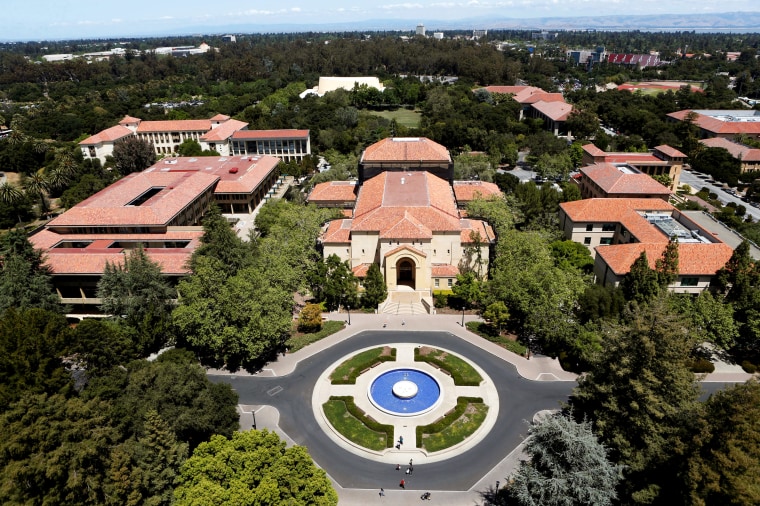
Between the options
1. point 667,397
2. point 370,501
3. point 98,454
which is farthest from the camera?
point 370,501

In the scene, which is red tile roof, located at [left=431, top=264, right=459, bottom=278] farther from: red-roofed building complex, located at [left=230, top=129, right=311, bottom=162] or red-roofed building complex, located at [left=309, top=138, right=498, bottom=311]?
red-roofed building complex, located at [left=230, top=129, right=311, bottom=162]

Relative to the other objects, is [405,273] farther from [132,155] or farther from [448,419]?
[132,155]

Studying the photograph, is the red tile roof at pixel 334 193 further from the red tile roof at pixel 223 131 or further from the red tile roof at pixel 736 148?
the red tile roof at pixel 736 148

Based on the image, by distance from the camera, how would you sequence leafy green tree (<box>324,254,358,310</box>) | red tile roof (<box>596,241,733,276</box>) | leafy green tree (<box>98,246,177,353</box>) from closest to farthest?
leafy green tree (<box>98,246,177,353</box>)
red tile roof (<box>596,241,733,276</box>)
leafy green tree (<box>324,254,358,310</box>)

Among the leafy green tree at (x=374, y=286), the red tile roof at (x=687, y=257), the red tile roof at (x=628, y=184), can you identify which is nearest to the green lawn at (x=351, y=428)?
the leafy green tree at (x=374, y=286)

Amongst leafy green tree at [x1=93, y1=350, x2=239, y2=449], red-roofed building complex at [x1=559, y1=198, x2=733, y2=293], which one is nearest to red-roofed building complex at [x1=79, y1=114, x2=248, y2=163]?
red-roofed building complex at [x1=559, y1=198, x2=733, y2=293]

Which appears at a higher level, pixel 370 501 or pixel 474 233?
pixel 474 233

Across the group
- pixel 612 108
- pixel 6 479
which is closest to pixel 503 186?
pixel 612 108

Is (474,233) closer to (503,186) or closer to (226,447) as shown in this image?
(503,186)
